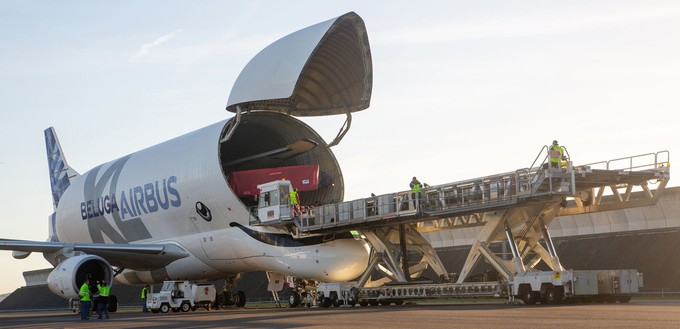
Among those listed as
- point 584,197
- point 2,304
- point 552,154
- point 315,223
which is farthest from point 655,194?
point 2,304

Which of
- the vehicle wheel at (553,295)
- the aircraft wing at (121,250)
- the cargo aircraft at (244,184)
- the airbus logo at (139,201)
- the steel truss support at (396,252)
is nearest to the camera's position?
the vehicle wheel at (553,295)

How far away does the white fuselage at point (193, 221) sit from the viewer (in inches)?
1372

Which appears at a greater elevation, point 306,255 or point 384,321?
point 306,255

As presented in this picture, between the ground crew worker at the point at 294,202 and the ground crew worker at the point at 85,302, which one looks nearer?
the ground crew worker at the point at 85,302

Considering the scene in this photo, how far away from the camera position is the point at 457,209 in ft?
96.9

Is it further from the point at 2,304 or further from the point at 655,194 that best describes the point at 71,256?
the point at 2,304

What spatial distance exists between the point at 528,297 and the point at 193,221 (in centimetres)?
1635

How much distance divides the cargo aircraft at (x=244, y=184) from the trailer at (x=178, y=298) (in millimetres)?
1970

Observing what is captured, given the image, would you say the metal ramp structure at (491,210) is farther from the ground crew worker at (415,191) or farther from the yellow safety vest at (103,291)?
the yellow safety vest at (103,291)

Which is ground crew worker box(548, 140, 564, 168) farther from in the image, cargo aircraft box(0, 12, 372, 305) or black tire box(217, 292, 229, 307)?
black tire box(217, 292, 229, 307)

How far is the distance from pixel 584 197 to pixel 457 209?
13.1 feet

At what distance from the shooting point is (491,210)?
2894cm

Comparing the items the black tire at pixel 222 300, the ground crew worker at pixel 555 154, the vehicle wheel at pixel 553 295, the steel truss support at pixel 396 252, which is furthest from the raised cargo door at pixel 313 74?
the vehicle wheel at pixel 553 295

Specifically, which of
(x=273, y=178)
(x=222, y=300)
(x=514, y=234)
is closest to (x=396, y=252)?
(x=514, y=234)
